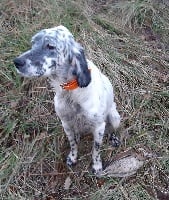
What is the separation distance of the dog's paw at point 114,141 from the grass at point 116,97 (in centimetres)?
5

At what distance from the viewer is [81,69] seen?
2.87 m

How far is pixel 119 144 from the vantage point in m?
3.83

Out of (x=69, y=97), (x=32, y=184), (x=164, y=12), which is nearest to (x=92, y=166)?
(x=32, y=184)

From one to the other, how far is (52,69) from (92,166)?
1.19 m

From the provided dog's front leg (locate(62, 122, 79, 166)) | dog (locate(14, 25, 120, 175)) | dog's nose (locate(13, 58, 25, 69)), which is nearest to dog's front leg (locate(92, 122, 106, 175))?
dog (locate(14, 25, 120, 175))

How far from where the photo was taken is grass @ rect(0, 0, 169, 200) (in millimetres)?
Result: 3596

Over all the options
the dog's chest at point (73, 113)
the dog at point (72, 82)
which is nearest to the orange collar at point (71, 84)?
the dog at point (72, 82)

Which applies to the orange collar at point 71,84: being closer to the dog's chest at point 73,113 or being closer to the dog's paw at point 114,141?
the dog's chest at point 73,113

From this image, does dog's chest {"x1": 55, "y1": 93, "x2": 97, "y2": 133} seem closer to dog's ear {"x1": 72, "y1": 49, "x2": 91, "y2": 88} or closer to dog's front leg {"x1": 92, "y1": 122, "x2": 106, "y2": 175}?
dog's front leg {"x1": 92, "y1": 122, "x2": 106, "y2": 175}

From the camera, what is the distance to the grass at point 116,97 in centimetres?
360

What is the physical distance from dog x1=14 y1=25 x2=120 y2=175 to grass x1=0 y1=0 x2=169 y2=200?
231 mm

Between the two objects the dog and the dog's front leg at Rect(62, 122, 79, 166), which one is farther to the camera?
the dog's front leg at Rect(62, 122, 79, 166)

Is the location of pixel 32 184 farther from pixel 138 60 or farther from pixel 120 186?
pixel 138 60

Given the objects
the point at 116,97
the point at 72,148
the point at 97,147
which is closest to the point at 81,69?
the point at 97,147
